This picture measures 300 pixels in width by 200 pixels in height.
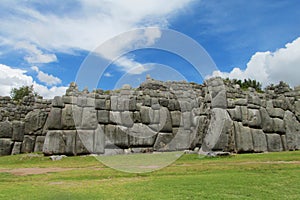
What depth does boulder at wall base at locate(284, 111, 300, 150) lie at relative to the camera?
24172 mm

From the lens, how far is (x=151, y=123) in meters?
25.3

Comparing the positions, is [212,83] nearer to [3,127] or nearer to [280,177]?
[280,177]

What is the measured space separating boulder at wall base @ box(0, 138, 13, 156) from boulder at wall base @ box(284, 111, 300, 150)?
21.9 meters

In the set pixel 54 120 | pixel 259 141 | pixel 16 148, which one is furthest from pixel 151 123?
pixel 16 148

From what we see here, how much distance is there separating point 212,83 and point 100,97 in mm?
8584

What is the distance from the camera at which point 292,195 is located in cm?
802

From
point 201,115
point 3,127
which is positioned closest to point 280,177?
point 201,115

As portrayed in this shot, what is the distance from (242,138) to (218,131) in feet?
6.91

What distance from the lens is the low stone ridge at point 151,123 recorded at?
69.7 feet

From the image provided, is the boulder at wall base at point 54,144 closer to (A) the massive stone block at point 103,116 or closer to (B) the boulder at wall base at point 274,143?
(A) the massive stone block at point 103,116

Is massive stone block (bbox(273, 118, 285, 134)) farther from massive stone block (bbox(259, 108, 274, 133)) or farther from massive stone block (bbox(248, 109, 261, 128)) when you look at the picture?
massive stone block (bbox(248, 109, 261, 128))

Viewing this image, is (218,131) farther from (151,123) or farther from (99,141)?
(99,141)

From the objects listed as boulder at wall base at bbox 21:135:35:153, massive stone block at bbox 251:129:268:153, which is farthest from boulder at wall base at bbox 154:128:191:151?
boulder at wall base at bbox 21:135:35:153

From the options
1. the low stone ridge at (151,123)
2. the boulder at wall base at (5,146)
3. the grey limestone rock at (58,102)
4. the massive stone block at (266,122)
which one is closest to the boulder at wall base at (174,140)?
the low stone ridge at (151,123)
